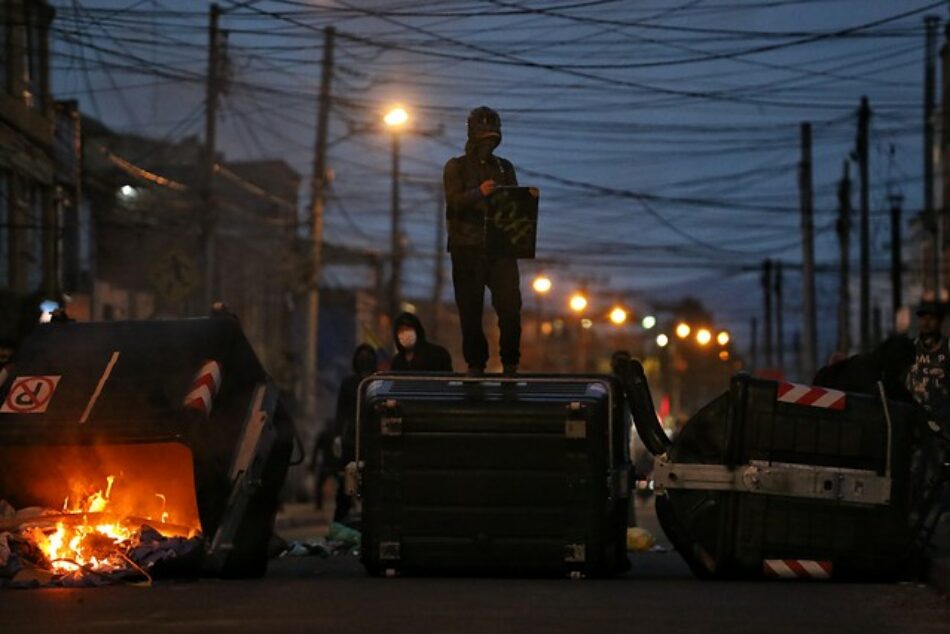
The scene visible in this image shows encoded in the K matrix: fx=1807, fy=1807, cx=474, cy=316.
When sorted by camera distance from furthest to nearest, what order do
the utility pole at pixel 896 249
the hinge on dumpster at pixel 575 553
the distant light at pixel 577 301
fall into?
1. the utility pole at pixel 896 249
2. the distant light at pixel 577 301
3. the hinge on dumpster at pixel 575 553

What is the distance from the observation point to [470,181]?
11891 mm

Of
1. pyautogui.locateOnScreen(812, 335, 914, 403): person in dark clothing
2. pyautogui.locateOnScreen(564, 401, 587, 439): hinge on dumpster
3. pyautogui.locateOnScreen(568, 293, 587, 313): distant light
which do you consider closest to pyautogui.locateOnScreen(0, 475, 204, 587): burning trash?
pyautogui.locateOnScreen(564, 401, 587, 439): hinge on dumpster

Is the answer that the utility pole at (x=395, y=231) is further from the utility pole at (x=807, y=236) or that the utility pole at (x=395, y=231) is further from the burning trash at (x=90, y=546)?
the burning trash at (x=90, y=546)

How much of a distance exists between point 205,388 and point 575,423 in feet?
7.16

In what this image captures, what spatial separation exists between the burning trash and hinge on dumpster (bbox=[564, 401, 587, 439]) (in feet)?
7.32

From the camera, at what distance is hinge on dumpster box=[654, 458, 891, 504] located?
10602 millimetres

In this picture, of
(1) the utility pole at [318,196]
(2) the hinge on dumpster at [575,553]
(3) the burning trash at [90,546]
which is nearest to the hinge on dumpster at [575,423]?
(2) the hinge on dumpster at [575,553]

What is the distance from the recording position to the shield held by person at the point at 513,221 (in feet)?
38.0

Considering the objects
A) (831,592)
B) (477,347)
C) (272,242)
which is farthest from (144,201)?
(831,592)

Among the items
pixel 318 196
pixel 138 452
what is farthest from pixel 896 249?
pixel 138 452

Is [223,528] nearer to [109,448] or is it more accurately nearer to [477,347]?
[109,448]

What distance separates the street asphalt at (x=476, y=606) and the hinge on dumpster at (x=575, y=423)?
0.84 meters

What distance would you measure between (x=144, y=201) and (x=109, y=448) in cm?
3174

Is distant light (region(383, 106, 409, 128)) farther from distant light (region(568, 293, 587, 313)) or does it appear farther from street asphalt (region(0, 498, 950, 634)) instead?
street asphalt (region(0, 498, 950, 634))
